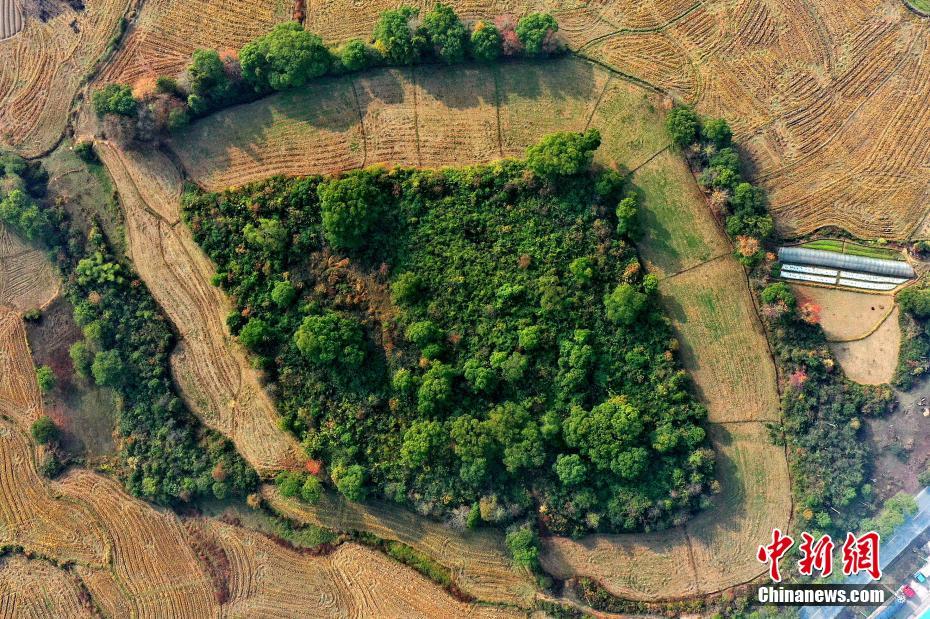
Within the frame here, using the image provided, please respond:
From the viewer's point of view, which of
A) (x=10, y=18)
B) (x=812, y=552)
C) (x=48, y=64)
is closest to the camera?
(x=812, y=552)

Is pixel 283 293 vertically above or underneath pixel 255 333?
above

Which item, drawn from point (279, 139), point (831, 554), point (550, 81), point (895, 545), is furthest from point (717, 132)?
point (895, 545)

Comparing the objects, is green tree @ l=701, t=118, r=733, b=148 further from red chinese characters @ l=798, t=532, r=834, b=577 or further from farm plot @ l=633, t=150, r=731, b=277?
red chinese characters @ l=798, t=532, r=834, b=577

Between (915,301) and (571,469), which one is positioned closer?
(571,469)

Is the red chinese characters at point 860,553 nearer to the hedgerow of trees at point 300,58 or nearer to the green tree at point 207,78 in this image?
the hedgerow of trees at point 300,58

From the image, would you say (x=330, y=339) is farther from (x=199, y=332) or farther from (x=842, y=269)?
(x=842, y=269)

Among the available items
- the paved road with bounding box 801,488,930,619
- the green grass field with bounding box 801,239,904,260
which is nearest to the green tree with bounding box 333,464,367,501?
the paved road with bounding box 801,488,930,619

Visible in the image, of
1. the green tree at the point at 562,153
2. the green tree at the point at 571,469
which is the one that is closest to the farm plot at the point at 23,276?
the green tree at the point at 562,153
